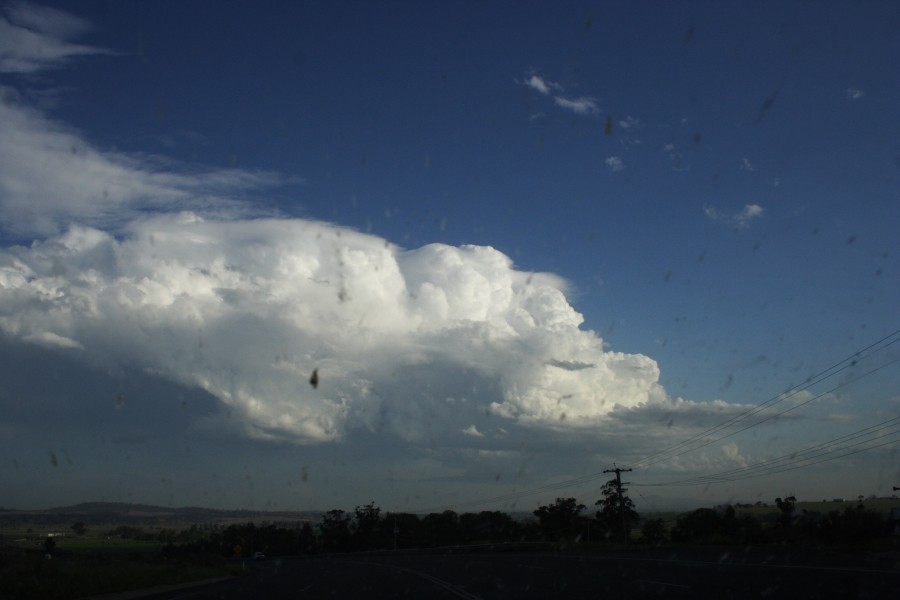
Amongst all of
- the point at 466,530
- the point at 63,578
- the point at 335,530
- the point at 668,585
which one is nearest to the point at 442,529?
the point at 466,530

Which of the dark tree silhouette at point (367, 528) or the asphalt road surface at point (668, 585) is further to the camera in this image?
the dark tree silhouette at point (367, 528)

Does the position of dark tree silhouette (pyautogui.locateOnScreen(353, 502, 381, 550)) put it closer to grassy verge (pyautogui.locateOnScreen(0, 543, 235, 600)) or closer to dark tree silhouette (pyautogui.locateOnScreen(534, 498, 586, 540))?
dark tree silhouette (pyautogui.locateOnScreen(534, 498, 586, 540))

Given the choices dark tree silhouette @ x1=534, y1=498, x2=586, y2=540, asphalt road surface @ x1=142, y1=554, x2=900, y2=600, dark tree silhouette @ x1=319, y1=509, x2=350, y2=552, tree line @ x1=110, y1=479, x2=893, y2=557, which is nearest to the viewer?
asphalt road surface @ x1=142, y1=554, x2=900, y2=600

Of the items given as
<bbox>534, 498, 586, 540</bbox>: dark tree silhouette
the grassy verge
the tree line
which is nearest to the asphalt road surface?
the grassy verge

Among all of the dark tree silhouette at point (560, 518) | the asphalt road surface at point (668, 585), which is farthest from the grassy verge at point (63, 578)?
the dark tree silhouette at point (560, 518)

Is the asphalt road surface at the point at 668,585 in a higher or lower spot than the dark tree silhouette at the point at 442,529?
higher

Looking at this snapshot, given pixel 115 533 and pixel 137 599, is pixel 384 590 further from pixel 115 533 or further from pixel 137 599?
pixel 115 533

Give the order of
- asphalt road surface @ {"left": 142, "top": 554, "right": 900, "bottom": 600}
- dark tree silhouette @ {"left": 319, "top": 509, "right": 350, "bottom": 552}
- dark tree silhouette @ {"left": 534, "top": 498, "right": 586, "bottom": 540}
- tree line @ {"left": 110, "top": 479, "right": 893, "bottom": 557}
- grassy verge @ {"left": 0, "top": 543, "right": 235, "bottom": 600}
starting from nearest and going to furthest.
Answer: asphalt road surface @ {"left": 142, "top": 554, "right": 900, "bottom": 600}
grassy verge @ {"left": 0, "top": 543, "right": 235, "bottom": 600}
tree line @ {"left": 110, "top": 479, "right": 893, "bottom": 557}
dark tree silhouette @ {"left": 534, "top": 498, "right": 586, "bottom": 540}
dark tree silhouette @ {"left": 319, "top": 509, "right": 350, "bottom": 552}

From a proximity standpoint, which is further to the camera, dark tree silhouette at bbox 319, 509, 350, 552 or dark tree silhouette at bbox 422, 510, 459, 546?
dark tree silhouette at bbox 319, 509, 350, 552

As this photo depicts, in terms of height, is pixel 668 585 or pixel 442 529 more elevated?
pixel 668 585

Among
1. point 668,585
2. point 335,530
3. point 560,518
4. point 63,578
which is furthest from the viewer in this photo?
point 335,530

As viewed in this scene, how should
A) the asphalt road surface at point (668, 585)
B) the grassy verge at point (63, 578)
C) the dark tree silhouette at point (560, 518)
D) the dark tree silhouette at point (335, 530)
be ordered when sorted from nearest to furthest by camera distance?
the asphalt road surface at point (668, 585) → the grassy verge at point (63, 578) → the dark tree silhouette at point (560, 518) → the dark tree silhouette at point (335, 530)

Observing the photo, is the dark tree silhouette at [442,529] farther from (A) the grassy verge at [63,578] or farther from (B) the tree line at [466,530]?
(A) the grassy verge at [63,578]

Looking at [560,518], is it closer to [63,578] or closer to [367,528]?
[367,528]
